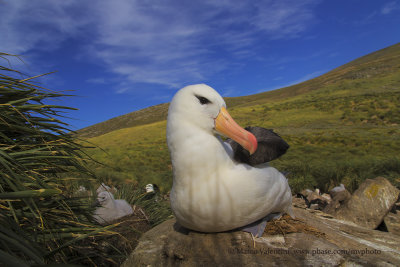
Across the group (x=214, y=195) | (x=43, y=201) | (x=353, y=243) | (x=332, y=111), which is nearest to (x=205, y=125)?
(x=214, y=195)

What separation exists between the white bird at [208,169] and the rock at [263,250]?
25 centimetres

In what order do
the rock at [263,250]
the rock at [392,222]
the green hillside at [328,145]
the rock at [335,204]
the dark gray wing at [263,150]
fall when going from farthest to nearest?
the green hillside at [328,145] < the rock at [335,204] < the rock at [392,222] < the dark gray wing at [263,150] < the rock at [263,250]

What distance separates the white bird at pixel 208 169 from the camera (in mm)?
2135

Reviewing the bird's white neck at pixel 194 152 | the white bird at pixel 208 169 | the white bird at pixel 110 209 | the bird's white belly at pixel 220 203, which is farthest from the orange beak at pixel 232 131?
the white bird at pixel 110 209

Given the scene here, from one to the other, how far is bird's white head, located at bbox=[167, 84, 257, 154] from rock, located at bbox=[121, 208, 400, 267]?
900mm

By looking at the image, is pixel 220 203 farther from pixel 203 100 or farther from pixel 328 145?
pixel 328 145

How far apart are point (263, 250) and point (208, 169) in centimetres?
91

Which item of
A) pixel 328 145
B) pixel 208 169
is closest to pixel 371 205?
pixel 208 169

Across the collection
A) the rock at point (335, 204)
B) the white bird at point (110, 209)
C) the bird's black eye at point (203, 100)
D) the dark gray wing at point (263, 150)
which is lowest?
the rock at point (335, 204)

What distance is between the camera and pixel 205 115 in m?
2.21

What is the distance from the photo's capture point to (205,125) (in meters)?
2.21

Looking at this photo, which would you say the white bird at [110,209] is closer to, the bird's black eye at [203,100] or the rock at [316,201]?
the bird's black eye at [203,100]

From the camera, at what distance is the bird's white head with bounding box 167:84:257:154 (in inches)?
86.3

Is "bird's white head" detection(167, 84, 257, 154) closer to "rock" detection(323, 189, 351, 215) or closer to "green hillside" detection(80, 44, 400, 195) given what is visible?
"green hillside" detection(80, 44, 400, 195)
